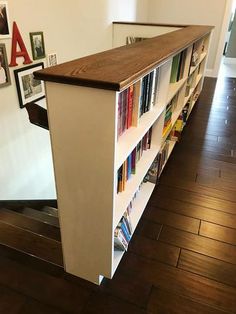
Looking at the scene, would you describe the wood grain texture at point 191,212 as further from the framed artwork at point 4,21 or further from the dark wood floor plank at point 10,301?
the framed artwork at point 4,21

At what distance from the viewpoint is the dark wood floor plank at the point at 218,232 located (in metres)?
1.72

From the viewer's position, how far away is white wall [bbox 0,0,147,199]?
7.04 ft

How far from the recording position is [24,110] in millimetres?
2316

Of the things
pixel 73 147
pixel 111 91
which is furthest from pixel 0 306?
pixel 111 91

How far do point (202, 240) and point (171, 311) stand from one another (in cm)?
55

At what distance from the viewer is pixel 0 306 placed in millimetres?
1305

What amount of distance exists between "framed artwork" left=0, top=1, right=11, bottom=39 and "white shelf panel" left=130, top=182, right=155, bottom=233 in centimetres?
158

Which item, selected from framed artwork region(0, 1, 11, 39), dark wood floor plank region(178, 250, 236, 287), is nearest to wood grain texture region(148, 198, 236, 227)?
dark wood floor plank region(178, 250, 236, 287)

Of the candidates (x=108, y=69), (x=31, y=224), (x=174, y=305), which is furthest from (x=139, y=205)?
(x=108, y=69)

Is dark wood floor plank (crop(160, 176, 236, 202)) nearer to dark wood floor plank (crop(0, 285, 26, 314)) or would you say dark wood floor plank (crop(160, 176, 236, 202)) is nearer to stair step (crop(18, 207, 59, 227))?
stair step (crop(18, 207, 59, 227))

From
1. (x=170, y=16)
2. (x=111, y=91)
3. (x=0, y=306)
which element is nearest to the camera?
(x=111, y=91)

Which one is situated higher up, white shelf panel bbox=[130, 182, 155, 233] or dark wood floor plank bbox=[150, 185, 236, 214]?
white shelf panel bbox=[130, 182, 155, 233]

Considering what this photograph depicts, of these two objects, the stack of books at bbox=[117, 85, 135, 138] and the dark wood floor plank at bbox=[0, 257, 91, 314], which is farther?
the dark wood floor plank at bbox=[0, 257, 91, 314]

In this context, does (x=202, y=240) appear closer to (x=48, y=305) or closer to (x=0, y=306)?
(x=48, y=305)
